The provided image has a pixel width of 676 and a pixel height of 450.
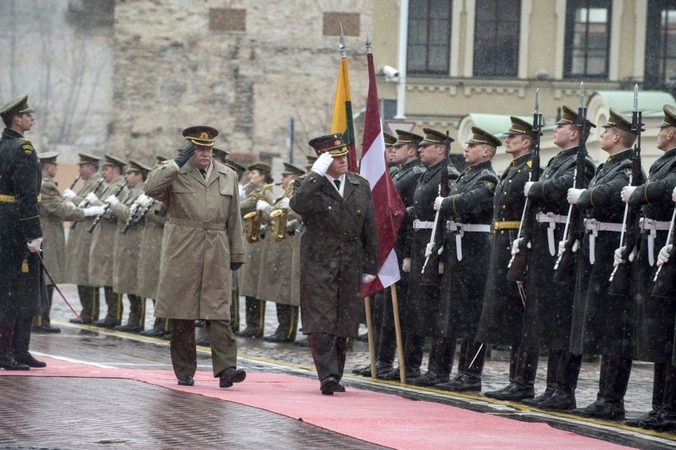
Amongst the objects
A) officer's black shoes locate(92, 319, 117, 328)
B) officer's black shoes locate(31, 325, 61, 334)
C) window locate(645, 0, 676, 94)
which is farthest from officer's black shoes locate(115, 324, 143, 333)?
window locate(645, 0, 676, 94)

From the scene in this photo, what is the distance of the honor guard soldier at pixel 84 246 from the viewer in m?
19.3

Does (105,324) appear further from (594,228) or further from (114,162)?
(594,228)

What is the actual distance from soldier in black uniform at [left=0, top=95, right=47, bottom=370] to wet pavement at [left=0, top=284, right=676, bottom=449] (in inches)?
40.6

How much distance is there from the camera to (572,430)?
9656 millimetres

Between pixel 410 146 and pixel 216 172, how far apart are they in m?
2.69

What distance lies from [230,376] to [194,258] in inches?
36.5

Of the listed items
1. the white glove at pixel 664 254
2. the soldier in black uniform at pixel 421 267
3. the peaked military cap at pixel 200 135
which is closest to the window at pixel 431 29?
the soldier in black uniform at pixel 421 267

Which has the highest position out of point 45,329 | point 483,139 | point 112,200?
point 483,139

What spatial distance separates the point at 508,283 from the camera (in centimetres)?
1191

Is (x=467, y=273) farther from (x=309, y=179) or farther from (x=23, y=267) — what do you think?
(x=23, y=267)

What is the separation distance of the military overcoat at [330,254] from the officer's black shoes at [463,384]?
126cm

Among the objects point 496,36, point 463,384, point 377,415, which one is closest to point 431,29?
point 496,36

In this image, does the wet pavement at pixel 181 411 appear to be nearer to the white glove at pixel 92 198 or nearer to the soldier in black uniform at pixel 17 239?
the soldier in black uniform at pixel 17 239

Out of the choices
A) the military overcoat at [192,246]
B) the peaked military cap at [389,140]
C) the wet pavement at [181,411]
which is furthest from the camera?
the peaked military cap at [389,140]
